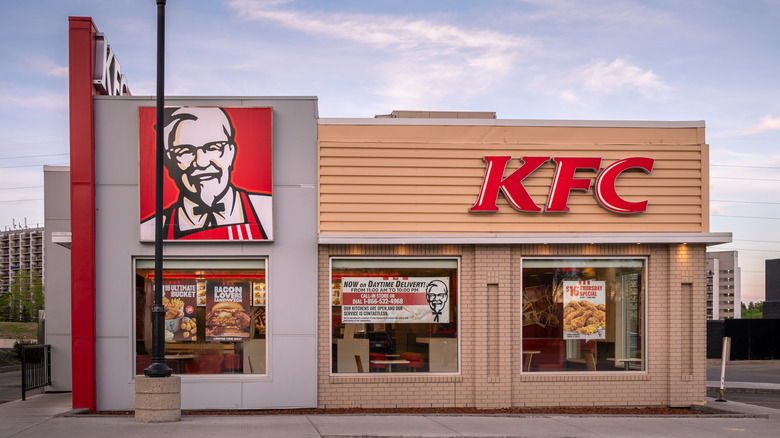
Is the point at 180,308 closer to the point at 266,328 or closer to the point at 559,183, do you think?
the point at 266,328

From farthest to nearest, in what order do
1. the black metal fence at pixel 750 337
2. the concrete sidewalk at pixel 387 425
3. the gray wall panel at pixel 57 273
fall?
the black metal fence at pixel 750 337, the gray wall panel at pixel 57 273, the concrete sidewalk at pixel 387 425

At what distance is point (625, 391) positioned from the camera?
599 inches

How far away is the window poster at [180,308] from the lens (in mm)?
14609

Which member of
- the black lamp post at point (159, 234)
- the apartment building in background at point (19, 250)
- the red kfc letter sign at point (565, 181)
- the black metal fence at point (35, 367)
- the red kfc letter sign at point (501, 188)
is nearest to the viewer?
the black lamp post at point (159, 234)

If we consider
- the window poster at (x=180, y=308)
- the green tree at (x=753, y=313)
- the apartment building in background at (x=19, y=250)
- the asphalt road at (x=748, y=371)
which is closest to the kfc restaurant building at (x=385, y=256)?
the window poster at (x=180, y=308)

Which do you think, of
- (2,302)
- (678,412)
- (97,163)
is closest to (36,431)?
(97,163)

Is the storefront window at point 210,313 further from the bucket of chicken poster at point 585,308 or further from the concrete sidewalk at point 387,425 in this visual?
the bucket of chicken poster at point 585,308

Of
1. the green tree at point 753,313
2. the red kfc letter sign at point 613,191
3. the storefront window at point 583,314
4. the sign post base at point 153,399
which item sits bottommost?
the green tree at point 753,313

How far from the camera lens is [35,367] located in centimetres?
1719

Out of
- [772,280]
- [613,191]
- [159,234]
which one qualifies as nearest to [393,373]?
[159,234]

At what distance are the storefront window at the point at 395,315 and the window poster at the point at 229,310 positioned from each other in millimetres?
1786

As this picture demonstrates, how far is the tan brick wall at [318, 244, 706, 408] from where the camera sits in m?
14.8

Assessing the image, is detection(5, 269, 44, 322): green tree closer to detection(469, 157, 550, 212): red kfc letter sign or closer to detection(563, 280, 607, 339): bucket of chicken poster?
detection(469, 157, 550, 212): red kfc letter sign

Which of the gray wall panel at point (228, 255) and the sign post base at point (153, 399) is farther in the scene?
the gray wall panel at point (228, 255)
